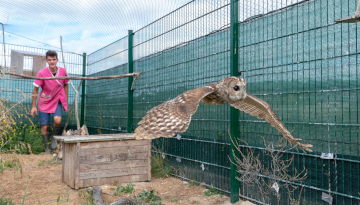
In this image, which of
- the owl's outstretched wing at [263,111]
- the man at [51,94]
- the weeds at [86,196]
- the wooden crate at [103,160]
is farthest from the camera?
the man at [51,94]

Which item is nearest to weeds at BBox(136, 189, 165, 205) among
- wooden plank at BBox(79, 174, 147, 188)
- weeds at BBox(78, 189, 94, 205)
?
weeds at BBox(78, 189, 94, 205)

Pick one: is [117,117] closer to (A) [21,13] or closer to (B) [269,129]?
(A) [21,13]

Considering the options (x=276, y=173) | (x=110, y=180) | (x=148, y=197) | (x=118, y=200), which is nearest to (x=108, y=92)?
(x=110, y=180)

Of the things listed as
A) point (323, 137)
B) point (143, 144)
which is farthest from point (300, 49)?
point (143, 144)

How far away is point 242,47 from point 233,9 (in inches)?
19.3

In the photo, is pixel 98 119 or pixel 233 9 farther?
pixel 98 119

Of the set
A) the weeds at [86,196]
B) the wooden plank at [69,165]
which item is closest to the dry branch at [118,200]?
the weeds at [86,196]

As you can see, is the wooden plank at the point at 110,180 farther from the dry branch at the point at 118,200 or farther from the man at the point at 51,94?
the man at the point at 51,94

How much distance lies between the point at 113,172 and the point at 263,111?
2315 mm

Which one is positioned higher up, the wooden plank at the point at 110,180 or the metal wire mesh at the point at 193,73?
the metal wire mesh at the point at 193,73

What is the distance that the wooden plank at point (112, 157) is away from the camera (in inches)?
144

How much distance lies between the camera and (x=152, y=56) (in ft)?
16.7

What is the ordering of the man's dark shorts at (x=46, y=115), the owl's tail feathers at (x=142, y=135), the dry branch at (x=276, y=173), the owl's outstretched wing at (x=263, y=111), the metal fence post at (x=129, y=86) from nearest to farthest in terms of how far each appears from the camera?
the owl's tail feathers at (x=142, y=135), the owl's outstretched wing at (x=263, y=111), the dry branch at (x=276, y=173), the metal fence post at (x=129, y=86), the man's dark shorts at (x=46, y=115)

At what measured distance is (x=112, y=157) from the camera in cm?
386
